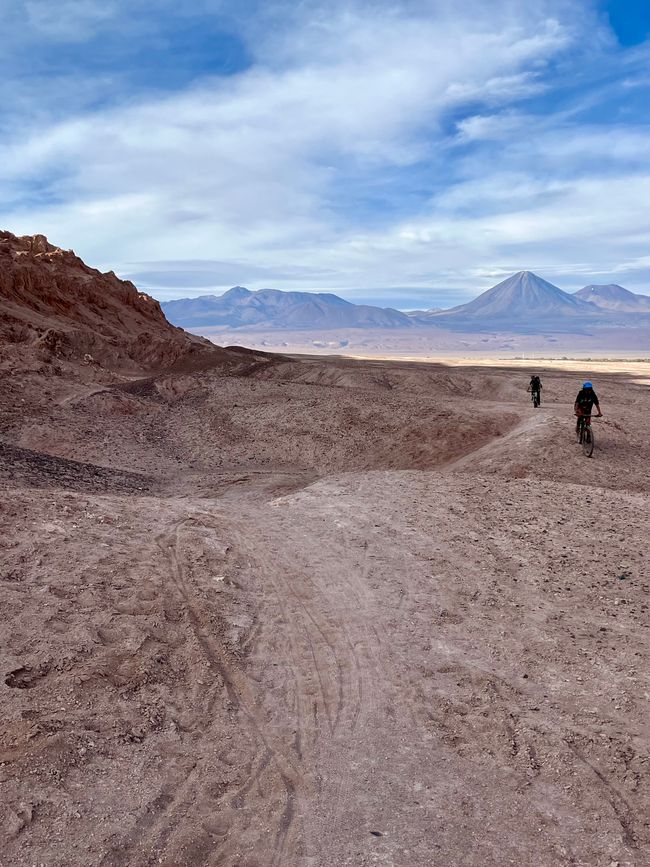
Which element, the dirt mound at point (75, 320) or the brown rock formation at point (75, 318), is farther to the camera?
the brown rock formation at point (75, 318)

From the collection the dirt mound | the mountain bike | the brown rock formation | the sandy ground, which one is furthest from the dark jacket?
the brown rock formation

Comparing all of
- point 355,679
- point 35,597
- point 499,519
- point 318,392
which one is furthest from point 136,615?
point 318,392

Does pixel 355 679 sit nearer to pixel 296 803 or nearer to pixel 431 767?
pixel 431 767

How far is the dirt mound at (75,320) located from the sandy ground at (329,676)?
59.8 ft

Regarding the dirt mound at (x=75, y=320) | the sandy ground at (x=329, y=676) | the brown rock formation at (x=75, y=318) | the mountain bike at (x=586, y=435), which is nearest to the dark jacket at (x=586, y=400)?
the mountain bike at (x=586, y=435)

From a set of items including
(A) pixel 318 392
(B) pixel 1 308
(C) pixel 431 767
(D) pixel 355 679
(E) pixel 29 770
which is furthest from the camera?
(B) pixel 1 308

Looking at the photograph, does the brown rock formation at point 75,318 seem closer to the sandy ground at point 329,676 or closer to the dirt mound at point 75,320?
the dirt mound at point 75,320

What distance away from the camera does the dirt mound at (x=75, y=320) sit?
92.4 ft

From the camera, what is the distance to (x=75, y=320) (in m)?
34.5

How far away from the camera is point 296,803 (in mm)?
3980

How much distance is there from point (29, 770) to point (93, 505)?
5.01 meters

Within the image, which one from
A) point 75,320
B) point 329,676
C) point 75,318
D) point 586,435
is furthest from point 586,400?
point 75,318

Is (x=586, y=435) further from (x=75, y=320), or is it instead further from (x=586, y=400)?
(x=75, y=320)

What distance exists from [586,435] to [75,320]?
2800 centimetres
